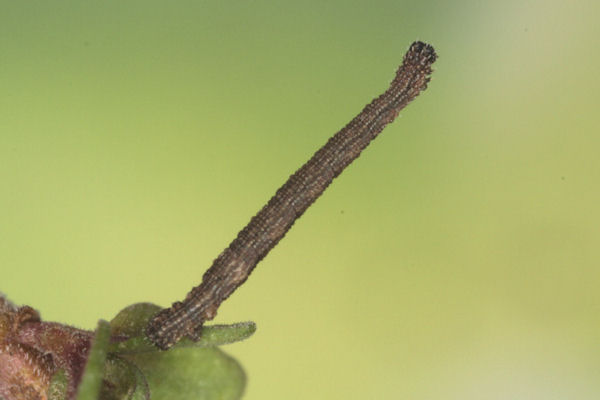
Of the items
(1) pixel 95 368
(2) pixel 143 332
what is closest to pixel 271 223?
(2) pixel 143 332

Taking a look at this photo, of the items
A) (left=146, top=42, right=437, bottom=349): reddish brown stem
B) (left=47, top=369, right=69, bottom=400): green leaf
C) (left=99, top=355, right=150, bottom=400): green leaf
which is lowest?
(left=47, top=369, right=69, bottom=400): green leaf

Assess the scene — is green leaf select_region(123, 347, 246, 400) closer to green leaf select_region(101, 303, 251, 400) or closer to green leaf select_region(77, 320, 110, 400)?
green leaf select_region(101, 303, 251, 400)

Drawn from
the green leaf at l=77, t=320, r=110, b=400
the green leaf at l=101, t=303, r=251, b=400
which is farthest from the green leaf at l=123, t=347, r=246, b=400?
the green leaf at l=77, t=320, r=110, b=400

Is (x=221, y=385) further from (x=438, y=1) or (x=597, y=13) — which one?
(x=597, y=13)

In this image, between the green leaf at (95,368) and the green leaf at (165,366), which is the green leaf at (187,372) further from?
the green leaf at (95,368)

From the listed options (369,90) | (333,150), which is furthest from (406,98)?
(369,90)

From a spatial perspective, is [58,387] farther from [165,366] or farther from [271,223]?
[271,223]

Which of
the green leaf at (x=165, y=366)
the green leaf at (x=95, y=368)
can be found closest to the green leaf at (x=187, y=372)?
the green leaf at (x=165, y=366)
